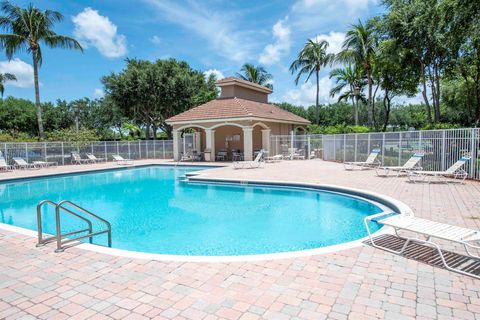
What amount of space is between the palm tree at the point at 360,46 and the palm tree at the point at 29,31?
22534mm

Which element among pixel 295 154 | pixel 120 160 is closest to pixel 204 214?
pixel 295 154

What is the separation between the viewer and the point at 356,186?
37.2ft

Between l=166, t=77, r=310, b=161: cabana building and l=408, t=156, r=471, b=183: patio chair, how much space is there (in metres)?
11.7

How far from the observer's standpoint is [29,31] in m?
23.5

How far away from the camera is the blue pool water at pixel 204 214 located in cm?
708

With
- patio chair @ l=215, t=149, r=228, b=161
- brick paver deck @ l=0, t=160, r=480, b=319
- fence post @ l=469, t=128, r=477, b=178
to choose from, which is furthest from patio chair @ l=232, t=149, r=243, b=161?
brick paver deck @ l=0, t=160, r=480, b=319

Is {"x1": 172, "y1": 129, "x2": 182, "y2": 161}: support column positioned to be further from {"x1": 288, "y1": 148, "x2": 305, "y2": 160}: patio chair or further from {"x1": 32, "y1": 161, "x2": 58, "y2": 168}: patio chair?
{"x1": 288, "y1": 148, "x2": 305, "y2": 160}: patio chair

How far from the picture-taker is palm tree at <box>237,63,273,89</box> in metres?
38.2

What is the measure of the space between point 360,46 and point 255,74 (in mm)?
15253

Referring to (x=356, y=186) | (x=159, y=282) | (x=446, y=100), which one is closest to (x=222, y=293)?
(x=159, y=282)

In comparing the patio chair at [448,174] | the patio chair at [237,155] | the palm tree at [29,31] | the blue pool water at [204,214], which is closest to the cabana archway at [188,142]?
the patio chair at [237,155]

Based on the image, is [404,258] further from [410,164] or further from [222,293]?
[410,164]

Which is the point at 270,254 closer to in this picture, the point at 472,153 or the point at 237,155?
the point at 472,153

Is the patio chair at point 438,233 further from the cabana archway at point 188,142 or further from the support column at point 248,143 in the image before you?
the cabana archway at point 188,142
